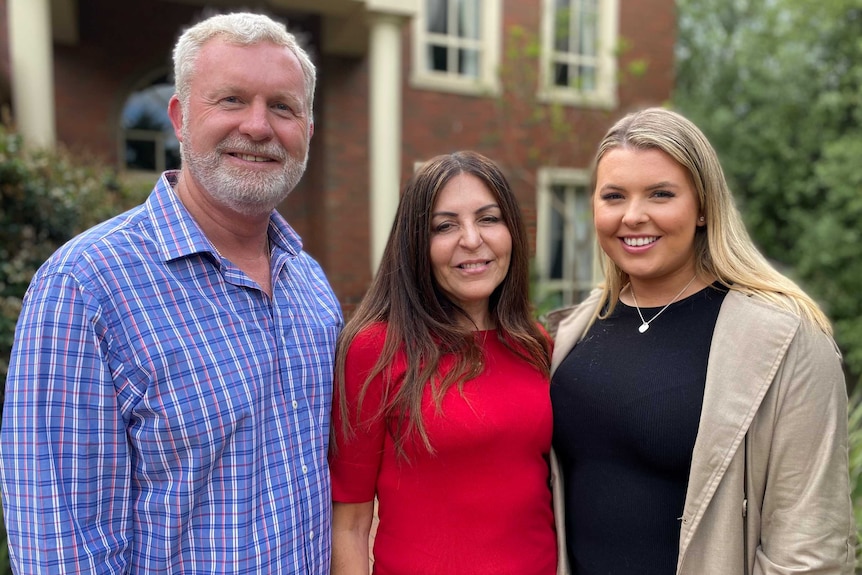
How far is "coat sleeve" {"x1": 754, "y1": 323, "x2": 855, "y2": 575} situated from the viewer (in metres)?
1.72

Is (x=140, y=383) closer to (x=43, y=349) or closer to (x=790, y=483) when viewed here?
(x=43, y=349)

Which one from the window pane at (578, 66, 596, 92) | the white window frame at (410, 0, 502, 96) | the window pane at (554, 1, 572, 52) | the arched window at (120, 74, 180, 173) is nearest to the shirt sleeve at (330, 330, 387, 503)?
the arched window at (120, 74, 180, 173)

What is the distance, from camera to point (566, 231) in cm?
975

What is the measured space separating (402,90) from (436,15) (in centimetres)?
121

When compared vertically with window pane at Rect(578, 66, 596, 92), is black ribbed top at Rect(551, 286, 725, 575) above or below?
below

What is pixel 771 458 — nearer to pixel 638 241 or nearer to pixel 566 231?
pixel 638 241

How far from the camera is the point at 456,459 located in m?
2.01

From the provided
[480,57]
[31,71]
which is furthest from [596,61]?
[31,71]

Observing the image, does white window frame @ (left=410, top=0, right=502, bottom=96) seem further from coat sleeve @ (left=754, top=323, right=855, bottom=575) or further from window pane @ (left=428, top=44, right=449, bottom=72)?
coat sleeve @ (left=754, top=323, right=855, bottom=575)

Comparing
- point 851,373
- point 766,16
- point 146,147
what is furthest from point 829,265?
point 146,147

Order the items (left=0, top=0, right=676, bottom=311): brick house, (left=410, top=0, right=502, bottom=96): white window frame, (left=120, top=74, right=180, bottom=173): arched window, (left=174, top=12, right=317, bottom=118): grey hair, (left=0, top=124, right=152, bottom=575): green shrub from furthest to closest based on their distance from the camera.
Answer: (left=410, top=0, right=502, bottom=96): white window frame, (left=120, top=74, right=180, bottom=173): arched window, (left=0, top=0, right=676, bottom=311): brick house, (left=0, top=124, right=152, bottom=575): green shrub, (left=174, top=12, right=317, bottom=118): grey hair

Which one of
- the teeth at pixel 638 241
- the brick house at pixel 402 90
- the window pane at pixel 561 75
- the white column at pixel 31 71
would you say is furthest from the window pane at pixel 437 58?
the teeth at pixel 638 241

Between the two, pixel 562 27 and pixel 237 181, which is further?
pixel 562 27

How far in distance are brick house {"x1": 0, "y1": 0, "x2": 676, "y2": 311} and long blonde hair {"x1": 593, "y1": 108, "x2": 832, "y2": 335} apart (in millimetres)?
4569
